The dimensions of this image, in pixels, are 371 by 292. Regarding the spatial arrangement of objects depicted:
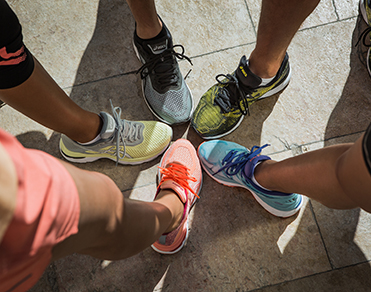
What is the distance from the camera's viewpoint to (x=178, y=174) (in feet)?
4.42

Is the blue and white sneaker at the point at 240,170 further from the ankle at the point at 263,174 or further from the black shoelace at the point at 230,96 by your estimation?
the black shoelace at the point at 230,96

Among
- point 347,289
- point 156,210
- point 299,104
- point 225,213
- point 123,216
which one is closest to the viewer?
point 123,216

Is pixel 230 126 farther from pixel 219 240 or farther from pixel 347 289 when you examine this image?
pixel 347 289

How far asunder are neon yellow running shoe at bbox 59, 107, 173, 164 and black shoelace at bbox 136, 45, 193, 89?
9.6 inches

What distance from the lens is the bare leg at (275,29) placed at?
1016mm

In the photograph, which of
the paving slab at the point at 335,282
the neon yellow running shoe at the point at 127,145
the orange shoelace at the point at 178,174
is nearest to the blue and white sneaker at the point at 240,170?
the orange shoelace at the point at 178,174

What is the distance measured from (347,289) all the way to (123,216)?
1284 millimetres

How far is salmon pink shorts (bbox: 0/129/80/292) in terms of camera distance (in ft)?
1.38

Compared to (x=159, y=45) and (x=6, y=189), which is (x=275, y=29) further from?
(x=6, y=189)

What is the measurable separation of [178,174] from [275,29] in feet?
2.70

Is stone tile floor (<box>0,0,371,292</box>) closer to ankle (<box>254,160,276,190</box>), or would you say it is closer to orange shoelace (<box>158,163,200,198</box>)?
orange shoelace (<box>158,163,200,198</box>)

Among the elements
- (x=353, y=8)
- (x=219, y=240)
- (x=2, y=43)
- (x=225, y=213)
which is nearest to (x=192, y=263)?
(x=219, y=240)

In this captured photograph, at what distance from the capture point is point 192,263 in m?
1.36

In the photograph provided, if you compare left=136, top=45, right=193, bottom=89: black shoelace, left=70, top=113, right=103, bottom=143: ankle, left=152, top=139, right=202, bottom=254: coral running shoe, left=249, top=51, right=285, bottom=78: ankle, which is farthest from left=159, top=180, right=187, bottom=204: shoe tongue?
left=249, top=51, right=285, bottom=78: ankle
